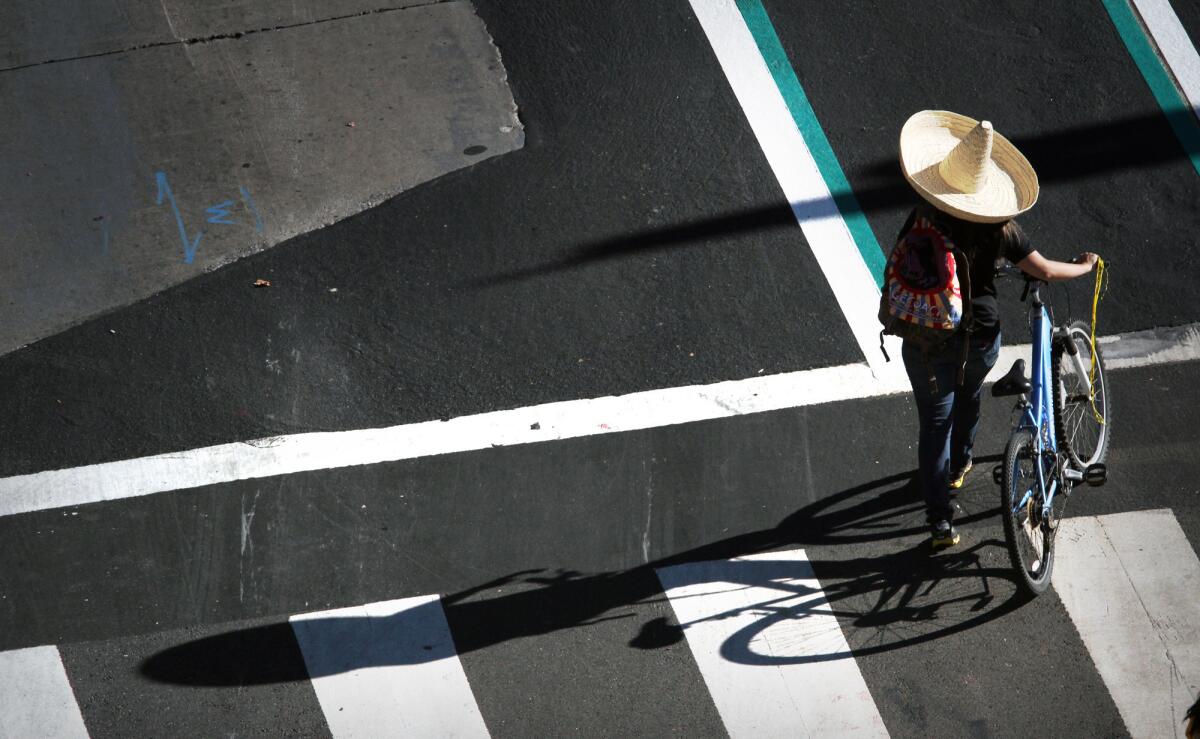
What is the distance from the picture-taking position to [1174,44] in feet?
27.7

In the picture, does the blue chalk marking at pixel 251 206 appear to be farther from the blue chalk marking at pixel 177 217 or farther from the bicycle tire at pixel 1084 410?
the bicycle tire at pixel 1084 410

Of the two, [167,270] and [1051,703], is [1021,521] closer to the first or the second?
[1051,703]

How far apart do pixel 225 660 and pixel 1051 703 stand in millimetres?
→ 4126

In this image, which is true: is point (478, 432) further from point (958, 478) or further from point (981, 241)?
point (981, 241)

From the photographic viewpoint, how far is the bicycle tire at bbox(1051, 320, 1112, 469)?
6250 mm

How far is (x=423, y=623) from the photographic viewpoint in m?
6.00

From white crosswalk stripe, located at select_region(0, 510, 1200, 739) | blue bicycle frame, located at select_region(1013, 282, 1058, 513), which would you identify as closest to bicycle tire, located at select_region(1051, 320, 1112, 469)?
blue bicycle frame, located at select_region(1013, 282, 1058, 513)

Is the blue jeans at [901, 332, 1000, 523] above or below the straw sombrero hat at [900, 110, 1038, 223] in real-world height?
below

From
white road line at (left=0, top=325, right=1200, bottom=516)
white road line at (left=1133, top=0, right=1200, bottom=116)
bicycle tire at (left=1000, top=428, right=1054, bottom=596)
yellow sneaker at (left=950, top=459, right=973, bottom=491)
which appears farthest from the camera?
white road line at (left=1133, top=0, right=1200, bottom=116)

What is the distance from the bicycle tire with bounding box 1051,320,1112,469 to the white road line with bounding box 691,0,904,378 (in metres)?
0.96

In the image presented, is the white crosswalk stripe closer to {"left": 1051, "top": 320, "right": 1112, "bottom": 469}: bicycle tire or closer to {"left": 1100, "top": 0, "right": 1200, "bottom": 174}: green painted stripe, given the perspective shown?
{"left": 1051, "top": 320, "right": 1112, "bottom": 469}: bicycle tire

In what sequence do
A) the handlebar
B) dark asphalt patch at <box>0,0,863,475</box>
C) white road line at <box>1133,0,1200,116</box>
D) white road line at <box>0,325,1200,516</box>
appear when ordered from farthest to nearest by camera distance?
white road line at <box>1133,0,1200,116</box>, dark asphalt patch at <box>0,0,863,475</box>, white road line at <box>0,325,1200,516</box>, the handlebar

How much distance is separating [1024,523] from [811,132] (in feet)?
10.9

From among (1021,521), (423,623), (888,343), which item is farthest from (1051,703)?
(423,623)
